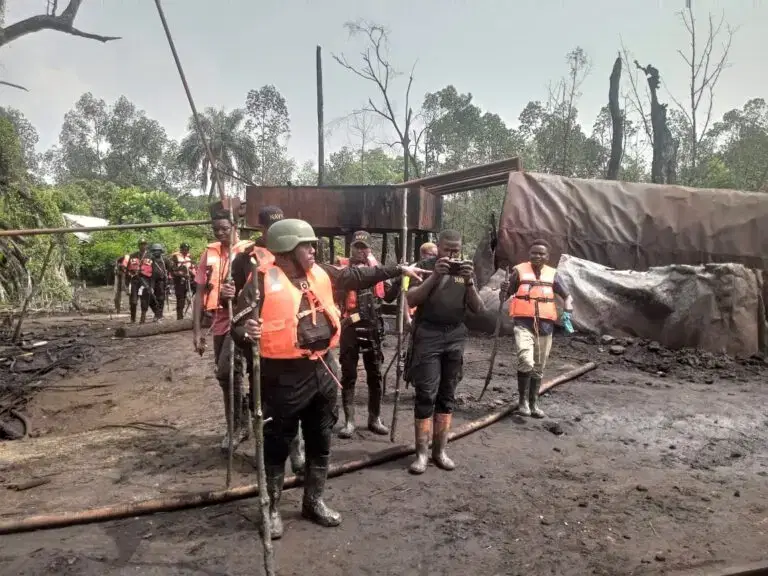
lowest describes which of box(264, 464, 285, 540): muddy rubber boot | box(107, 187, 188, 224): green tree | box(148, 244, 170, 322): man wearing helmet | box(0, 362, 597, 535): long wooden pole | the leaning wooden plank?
the leaning wooden plank

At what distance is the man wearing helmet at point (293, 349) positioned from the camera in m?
3.36

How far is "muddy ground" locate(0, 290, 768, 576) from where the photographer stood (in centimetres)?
326

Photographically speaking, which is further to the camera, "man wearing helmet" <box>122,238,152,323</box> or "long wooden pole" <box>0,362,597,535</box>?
"man wearing helmet" <box>122,238,152,323</box>

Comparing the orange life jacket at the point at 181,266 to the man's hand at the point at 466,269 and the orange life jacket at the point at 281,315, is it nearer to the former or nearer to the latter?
the man's hand at the point at 466,269

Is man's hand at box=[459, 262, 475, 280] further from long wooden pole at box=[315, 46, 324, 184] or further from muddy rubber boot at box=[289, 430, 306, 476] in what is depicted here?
long wooden pole at box=[315, 46, 324, 184]

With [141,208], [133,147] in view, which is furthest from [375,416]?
[133,147]

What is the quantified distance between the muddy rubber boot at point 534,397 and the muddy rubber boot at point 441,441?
1802 millimetres

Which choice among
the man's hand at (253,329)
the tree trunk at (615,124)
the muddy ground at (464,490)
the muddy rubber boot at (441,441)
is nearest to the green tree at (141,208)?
the tree trunk at (615,124)

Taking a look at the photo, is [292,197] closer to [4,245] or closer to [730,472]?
[4,245]

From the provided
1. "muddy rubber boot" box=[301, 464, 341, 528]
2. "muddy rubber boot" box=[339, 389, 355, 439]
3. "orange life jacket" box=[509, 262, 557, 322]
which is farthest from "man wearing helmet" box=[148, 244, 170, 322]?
"muddy rubber boot" box=[301, 464, 341, 528]

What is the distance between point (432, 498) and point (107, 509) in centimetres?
220

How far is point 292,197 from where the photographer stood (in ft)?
40.0

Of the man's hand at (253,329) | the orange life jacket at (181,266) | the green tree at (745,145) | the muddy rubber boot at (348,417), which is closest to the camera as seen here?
the man's hand at (253,329)

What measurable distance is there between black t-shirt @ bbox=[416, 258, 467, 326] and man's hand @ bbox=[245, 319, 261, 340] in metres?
1.80
